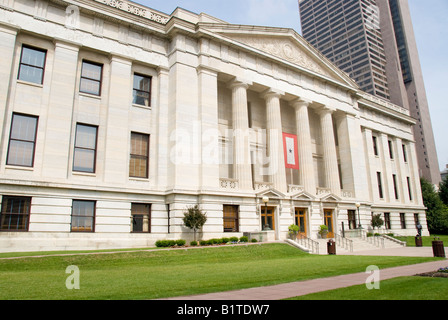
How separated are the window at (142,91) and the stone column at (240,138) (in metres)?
8.24

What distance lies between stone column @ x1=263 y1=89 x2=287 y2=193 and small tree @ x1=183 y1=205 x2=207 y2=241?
32.7ft

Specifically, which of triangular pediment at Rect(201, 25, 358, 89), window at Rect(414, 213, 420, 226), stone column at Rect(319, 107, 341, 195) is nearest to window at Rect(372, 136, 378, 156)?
triangular pediment at Rect(201, 25, 358, 89)

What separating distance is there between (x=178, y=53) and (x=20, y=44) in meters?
12.1

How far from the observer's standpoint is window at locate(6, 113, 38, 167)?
2305 centimetres

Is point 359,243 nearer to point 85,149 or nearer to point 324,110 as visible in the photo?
point 324,110

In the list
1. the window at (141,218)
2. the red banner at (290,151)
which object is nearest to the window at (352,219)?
the red banner at (290,151)

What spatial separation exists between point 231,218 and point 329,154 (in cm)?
1673

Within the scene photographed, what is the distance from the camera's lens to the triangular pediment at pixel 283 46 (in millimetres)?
33438

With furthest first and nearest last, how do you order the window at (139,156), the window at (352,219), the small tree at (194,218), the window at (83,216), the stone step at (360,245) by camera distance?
the window at (352,219) < the stone step at (360,245) < the window at (139,156) < the small tree at (194,218) < the window at (83,216)

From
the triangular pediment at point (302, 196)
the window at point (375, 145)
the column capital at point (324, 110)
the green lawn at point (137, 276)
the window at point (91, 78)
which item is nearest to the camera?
the green lawn at point (137, 276)

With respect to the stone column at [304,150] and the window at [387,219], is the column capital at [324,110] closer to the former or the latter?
the stone column at [304,150]

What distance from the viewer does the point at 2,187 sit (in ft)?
70.5

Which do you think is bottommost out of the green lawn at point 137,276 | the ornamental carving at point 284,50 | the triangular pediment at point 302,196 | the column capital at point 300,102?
the green lawn at point 137,276
